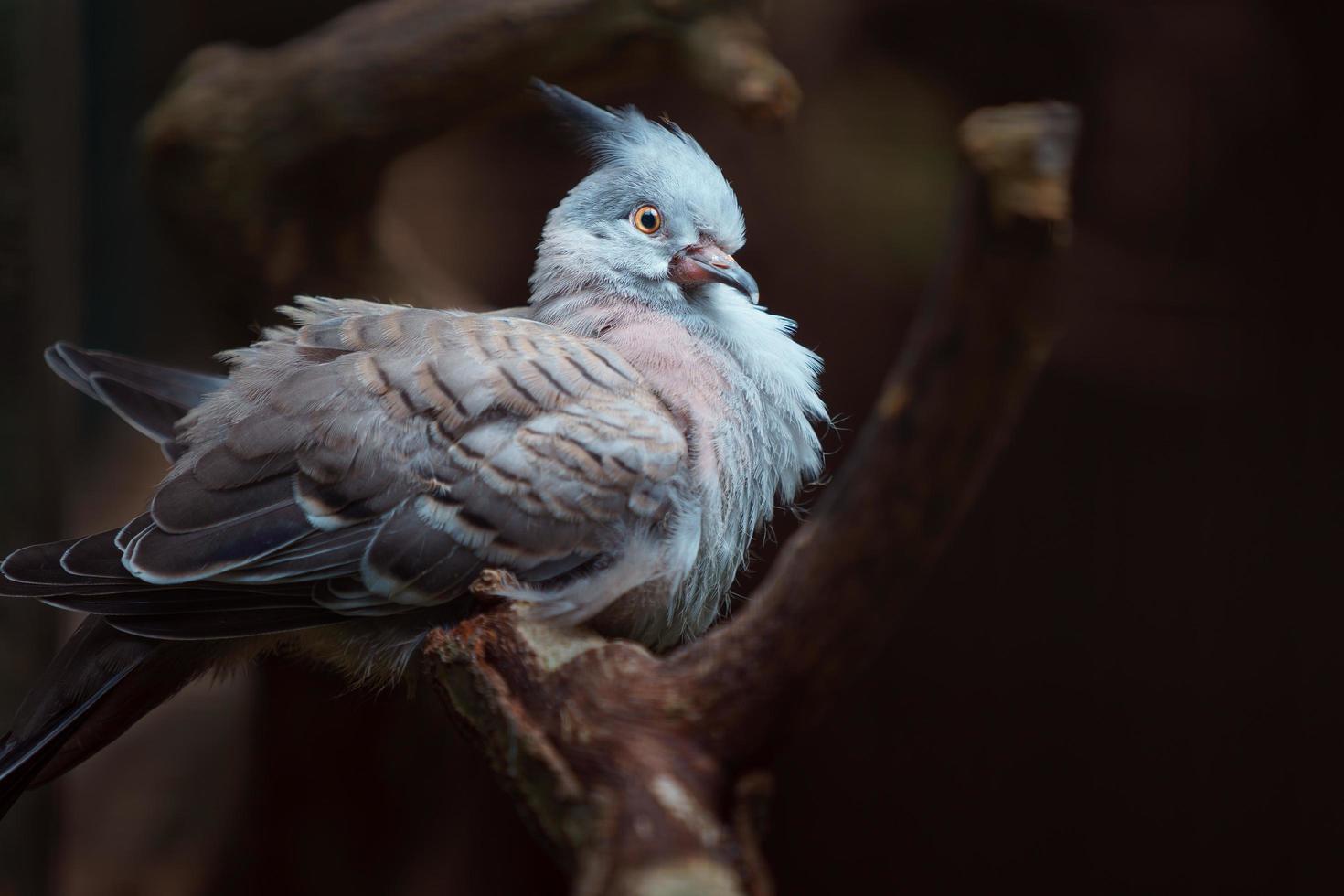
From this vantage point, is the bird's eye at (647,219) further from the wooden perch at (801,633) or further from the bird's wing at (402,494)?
the wooden perch at (801,633)

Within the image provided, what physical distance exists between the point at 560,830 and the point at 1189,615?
114cm

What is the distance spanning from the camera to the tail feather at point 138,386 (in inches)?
50.4

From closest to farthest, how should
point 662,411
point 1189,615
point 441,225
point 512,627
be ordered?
point 512,627 → point 662,411 → point 1189,615 → point 441,225

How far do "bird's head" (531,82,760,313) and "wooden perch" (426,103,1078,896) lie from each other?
1.26ft

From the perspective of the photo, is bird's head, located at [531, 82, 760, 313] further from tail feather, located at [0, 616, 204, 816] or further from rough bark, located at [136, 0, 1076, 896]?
tail feather, located at [0, 616, 204, 816]

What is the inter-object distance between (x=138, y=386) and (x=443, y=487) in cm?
51

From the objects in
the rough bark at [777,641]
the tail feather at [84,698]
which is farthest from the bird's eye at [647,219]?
the tail feather at [84,698]

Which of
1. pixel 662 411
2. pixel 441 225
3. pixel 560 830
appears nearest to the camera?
pixel 560 830

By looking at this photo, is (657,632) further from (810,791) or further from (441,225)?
(441,225)

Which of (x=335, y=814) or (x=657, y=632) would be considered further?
(x=335, y=814)

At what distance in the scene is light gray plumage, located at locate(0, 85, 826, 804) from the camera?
3.42 feet

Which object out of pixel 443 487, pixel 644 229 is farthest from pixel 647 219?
pixel 443 487

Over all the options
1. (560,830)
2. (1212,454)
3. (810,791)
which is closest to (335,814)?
(810,791)

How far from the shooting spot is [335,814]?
1924mm
